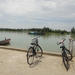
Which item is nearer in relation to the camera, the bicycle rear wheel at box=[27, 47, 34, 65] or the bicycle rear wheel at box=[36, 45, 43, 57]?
the bicycle rear wheel at box=[27, 47, 34, 65]

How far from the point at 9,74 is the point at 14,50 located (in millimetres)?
2419

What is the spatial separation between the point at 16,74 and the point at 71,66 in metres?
1.57

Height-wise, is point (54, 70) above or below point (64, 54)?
below

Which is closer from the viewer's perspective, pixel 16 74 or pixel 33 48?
pixel 16 74

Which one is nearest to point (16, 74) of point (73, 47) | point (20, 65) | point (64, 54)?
point (20, 65)

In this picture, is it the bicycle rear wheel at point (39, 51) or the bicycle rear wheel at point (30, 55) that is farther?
the bicycle rear wheel at point (39, 51)

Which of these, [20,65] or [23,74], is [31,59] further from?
[23,74]

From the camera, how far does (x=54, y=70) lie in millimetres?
2855

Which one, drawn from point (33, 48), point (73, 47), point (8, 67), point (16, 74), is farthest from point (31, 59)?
point (73, 47)

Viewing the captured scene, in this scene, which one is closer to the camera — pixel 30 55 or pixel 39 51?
pixel 30 55

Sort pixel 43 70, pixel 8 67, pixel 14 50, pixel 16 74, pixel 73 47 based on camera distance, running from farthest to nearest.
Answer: pixel 14 50, pixel 73 47, pixel 8 67, pixel 43 70, pixel 16 74

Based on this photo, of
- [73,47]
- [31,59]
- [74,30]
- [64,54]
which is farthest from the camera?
[74,30]

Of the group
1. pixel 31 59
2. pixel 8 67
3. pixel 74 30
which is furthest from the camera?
pixel 74 30

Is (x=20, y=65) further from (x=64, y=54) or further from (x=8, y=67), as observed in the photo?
(x=64, y=54)
